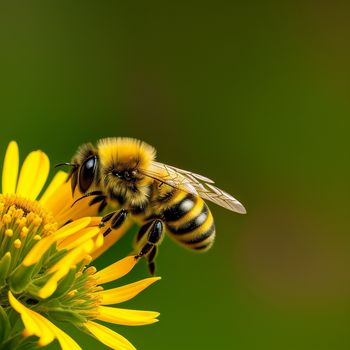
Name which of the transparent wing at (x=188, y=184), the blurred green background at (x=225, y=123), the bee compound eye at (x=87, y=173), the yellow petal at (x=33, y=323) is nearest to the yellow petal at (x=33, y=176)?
the bee compound eye at (x=87, y=173)

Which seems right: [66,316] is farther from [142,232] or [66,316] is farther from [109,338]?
[142,232]

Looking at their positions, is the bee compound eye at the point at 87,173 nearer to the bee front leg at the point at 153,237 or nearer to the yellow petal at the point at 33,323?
the bee front leg at the point at 153,237

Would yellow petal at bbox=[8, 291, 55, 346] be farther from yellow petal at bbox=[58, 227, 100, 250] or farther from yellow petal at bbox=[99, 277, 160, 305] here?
yellow petal at bbox=[99, 277, 160, 305]

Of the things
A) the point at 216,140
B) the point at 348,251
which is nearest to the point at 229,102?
the point at 216,140

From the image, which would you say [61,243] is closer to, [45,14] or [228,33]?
[45,14]

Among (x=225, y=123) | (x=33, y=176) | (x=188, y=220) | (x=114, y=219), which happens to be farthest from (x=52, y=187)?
(x=225, y=123)

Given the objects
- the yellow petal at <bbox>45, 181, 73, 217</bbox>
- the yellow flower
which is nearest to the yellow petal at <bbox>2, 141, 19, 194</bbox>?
the yellow flower

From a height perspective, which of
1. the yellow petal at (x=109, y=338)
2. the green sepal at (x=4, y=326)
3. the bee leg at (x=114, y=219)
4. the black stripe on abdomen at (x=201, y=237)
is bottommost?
the green sepal at (x=4, y=326)
